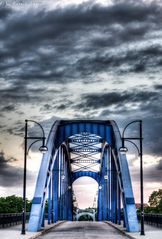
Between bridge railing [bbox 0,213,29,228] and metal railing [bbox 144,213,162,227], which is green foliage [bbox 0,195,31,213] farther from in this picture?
metal railing [bbox 144,213,162,227]

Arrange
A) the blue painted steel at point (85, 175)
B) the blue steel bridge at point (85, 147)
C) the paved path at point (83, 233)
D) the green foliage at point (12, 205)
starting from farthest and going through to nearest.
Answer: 1. the green foliage at point (12, 205)
2. the blue painted steel at point (85, 175)
3. the blue steel bridge at point (85, 147)
4. the paved path at point (83, 233)

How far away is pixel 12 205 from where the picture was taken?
139625 millimetres

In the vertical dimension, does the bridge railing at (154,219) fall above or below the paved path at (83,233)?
above

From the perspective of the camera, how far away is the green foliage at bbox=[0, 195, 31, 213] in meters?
126

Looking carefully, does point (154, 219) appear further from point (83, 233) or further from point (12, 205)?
point (12, 205)

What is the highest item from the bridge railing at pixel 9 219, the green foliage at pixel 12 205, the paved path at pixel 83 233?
the green foliage at pixel 12 205

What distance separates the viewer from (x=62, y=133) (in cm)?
5503

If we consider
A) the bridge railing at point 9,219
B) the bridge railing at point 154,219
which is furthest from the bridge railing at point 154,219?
the bridge railing at point 9,219

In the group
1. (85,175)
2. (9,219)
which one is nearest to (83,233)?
(9,219)

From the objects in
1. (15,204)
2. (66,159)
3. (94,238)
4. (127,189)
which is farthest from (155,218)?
(15,204)

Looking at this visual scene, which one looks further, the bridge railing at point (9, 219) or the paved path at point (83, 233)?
the bridge railing at point (9, 219)

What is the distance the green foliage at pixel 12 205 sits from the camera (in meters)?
126

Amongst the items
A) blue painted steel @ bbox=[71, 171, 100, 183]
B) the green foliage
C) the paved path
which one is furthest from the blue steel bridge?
the green foliage

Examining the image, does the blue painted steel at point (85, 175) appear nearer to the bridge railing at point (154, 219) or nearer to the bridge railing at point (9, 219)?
the bridge railing at point (154, 219)
